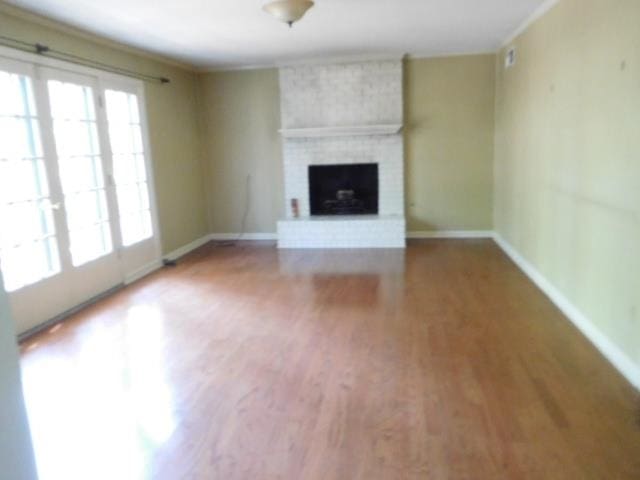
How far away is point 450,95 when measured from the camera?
20.9ft

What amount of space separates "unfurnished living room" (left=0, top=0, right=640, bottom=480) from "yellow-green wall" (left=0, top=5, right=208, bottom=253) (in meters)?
0.04

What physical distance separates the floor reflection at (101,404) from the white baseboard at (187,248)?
224cm

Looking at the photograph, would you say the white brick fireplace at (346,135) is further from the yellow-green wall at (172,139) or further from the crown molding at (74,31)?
the crown molding at (74,31)

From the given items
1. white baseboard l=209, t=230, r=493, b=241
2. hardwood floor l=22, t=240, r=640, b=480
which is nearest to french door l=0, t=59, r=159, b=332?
hardwood floor l=22, t=240, r=640, b=480

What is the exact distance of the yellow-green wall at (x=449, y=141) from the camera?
6.32 m

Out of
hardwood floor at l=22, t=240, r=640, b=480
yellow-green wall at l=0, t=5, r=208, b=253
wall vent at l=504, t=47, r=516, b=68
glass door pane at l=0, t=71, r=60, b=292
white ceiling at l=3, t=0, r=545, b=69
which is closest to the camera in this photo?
hardwood floor at l=22, t=240, r=640, b=480

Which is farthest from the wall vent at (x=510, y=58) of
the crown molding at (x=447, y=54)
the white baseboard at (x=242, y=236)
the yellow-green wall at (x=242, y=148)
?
the white baseboard at (x=242, y=236)

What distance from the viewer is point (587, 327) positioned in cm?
337

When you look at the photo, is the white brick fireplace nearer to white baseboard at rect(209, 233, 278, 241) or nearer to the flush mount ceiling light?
white baseboard at rect(209, 233, 278, 241)

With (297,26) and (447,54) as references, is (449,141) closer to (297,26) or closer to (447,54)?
(447,54)

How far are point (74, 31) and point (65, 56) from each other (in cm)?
26

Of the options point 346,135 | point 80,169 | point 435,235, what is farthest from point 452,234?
point 80,169

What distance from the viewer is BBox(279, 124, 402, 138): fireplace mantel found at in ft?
20.7

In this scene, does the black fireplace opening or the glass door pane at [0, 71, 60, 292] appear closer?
the glass door pane at [0, 71, 60, 292]
